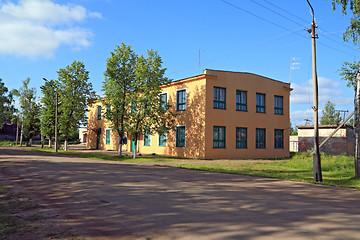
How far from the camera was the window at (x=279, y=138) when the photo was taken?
31.8 m

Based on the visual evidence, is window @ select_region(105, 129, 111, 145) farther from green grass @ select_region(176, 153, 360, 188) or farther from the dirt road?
the dirt road

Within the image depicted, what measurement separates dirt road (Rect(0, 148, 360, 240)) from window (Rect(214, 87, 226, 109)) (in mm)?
17308

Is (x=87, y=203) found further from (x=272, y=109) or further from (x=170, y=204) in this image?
(x=272, y=109)

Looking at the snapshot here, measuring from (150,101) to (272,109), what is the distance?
44.5 feet

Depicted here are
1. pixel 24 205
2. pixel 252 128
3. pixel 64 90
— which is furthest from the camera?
pixel 64 90

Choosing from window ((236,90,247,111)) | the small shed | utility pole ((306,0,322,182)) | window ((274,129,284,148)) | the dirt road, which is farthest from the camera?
the small shed

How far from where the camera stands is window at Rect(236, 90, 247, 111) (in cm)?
2900

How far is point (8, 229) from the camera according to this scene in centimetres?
523

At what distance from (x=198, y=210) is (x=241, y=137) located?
23.1m

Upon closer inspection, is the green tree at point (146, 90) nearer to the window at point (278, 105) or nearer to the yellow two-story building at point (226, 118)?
the yellow two-story building at point (226, 118)

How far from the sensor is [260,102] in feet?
100

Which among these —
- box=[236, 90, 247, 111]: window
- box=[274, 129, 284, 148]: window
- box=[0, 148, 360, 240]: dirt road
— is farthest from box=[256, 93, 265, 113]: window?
box=[0, 148, 360, 240]: dirt road

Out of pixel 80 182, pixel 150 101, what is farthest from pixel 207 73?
pixel 80 182

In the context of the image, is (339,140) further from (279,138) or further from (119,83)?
(119,83)
